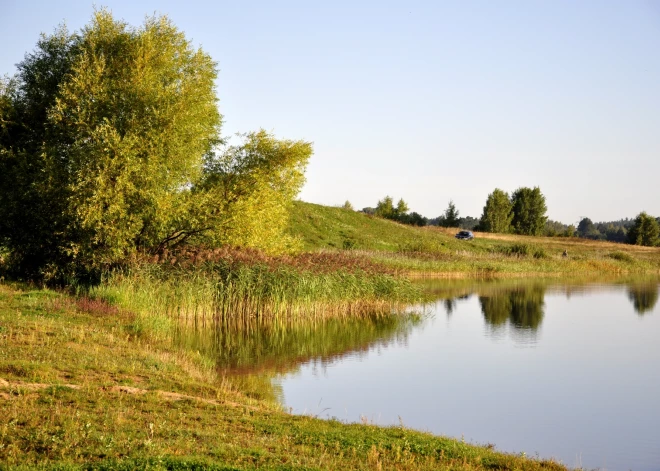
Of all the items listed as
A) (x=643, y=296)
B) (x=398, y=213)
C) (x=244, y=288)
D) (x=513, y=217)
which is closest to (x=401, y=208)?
(x=398, y=213)

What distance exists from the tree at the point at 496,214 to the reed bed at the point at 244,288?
7338 centimetres

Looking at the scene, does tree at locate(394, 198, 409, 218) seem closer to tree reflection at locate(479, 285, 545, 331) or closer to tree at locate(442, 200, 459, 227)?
tree at locate(442, 200, 459, 227)

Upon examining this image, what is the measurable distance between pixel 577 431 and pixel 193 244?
1828 cm

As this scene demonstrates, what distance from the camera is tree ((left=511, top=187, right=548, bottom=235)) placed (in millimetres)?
110062

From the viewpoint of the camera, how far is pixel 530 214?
364ft

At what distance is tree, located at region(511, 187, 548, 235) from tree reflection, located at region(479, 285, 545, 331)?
63244 millimetres

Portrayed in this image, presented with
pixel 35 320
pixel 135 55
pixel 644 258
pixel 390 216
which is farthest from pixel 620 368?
pixel 390 216

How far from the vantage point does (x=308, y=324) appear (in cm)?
2720

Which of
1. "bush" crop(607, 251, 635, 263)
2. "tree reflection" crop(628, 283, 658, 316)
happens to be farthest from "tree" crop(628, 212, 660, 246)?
"tree reflection" crop(628, 283, 658, 316)

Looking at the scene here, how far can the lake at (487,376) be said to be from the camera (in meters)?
14.9

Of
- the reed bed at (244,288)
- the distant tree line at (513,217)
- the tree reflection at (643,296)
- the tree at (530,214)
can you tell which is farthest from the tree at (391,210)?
the reed bed at (244,288)

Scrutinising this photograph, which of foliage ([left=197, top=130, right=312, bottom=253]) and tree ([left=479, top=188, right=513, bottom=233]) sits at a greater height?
tree ([left=479, top=188, right=513, bottom=233])

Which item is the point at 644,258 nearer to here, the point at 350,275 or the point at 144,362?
the point at 350,275

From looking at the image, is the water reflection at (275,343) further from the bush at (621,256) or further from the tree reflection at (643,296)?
the bush at (621,256)
